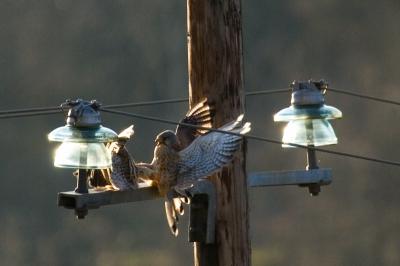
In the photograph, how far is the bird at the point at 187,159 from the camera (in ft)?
10.8

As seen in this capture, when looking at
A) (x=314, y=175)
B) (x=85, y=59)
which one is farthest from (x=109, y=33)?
(x=314, y=175)

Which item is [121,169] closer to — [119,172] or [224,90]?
[119,172]

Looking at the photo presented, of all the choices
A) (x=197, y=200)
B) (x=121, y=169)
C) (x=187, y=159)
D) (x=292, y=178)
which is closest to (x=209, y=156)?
(x=187, y=159)

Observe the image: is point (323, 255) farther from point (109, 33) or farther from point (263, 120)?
point (109, 33)

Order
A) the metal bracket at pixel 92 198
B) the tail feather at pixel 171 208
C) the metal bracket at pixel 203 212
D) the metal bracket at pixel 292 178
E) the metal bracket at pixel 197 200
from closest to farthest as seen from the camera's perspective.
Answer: the metal bracket at pixel 92 198
the metal bracket at pixel 197 200
the tail feather at pixel 171 208
the metal bracket at pixel 203 212
the metal bracket at pixel 292 178

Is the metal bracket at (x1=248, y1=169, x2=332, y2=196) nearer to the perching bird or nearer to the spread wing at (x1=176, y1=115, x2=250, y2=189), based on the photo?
the spread wing at (x1=176, y1=115, x2=250, y2=189)

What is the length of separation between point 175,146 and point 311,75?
828 centimetres

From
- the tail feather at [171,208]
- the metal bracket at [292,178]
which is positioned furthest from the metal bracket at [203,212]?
the metal bracket at [292,178]

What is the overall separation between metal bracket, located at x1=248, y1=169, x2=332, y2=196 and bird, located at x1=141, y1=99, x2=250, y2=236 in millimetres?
300

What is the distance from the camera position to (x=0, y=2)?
42.8ft

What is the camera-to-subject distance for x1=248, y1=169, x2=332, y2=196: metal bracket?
3.60 meters

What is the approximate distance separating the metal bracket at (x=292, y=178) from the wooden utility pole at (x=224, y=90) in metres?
0.13

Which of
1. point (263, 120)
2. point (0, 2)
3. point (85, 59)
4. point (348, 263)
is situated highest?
point (0, 2)

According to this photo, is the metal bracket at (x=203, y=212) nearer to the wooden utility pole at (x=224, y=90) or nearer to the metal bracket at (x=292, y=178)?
the wooden utility pole at (x=224, y=90)
